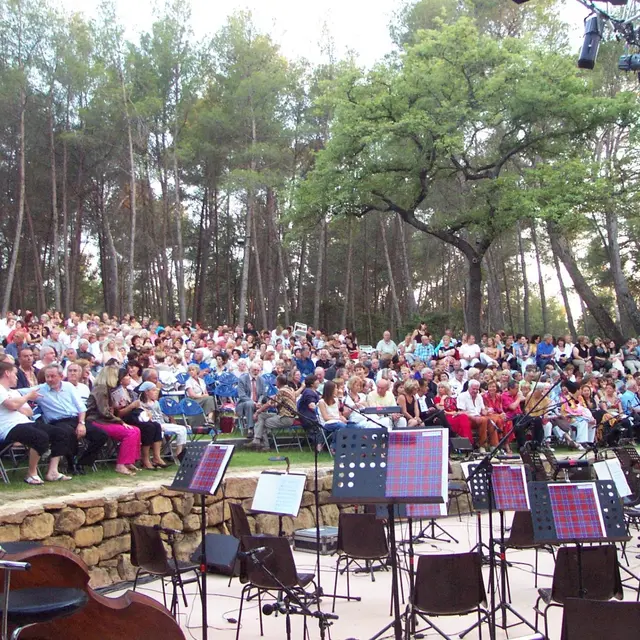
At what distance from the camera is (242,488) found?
24.2 ft

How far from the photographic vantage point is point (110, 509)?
614 centimetres

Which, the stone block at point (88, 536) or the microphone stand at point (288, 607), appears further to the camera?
the stone block at point (88, 536)

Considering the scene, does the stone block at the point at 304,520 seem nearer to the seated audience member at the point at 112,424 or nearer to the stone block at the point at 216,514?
the stone block at the point at 216,514

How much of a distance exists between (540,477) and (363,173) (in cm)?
1324

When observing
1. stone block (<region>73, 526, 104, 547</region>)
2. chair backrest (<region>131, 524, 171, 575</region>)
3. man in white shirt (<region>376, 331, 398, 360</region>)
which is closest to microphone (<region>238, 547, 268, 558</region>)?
chair backrest (<region>131, 524, 171, 575</region>)

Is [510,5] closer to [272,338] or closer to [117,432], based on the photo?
[272,338]

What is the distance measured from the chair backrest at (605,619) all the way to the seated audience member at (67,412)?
17.1 feet

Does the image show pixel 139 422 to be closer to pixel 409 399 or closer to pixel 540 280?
pixel 409 399

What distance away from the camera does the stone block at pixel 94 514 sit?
595 cm

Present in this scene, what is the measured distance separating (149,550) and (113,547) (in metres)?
1.37

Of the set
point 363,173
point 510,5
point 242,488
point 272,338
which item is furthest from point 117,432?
point 510,5

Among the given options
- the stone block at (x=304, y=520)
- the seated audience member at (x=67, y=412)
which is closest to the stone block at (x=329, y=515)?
the stone block at (x=304, y=520)

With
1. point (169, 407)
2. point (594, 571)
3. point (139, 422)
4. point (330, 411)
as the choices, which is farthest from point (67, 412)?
point (594, 571)

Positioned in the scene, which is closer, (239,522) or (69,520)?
(239,522)
